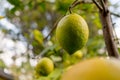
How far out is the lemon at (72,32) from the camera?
84 centimetres

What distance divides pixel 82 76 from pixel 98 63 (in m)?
0.04

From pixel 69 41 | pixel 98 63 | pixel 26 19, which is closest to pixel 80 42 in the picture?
pixel 69 41

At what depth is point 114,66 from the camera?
385mm

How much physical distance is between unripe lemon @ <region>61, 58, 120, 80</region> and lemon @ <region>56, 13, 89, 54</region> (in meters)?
0.43

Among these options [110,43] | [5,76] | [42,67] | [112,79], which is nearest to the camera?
[112,79]

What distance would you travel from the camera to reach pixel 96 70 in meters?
0.39

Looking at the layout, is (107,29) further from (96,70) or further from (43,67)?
(43,67)

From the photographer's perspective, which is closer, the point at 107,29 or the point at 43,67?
the point at 107,29

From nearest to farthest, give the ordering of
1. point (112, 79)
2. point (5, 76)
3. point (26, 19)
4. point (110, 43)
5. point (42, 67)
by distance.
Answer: point (112, 79), point (110, 43), point (5, 76), point (42, 67), point (26, 19)

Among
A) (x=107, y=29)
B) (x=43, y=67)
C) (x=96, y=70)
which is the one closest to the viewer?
(x=96, y=70)

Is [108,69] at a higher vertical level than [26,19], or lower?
lower

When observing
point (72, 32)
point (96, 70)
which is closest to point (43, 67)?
point (72, 32)

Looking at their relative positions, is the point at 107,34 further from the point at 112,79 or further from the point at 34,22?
the point at 34,22

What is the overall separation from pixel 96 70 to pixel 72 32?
0.45 m
